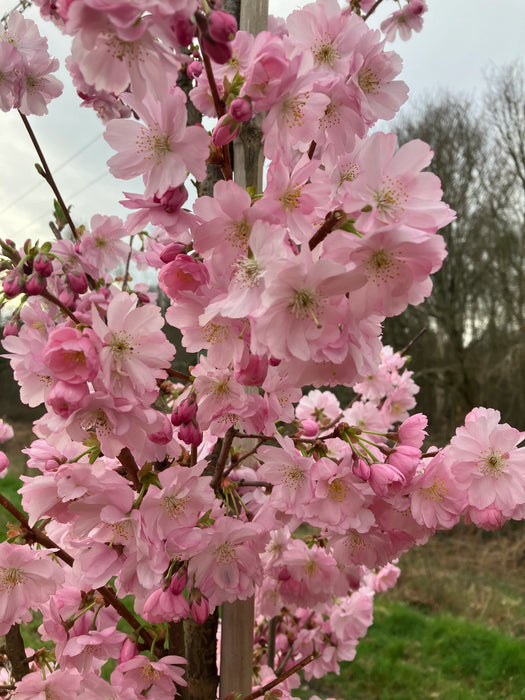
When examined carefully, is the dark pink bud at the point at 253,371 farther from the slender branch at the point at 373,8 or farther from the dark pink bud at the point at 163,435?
the slender branch at the point at 373,8

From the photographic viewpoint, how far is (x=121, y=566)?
0.89 meters

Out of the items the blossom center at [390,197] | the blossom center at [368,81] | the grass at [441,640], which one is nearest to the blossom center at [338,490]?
the blossom center at [390,197]

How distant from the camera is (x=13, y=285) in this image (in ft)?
2.85

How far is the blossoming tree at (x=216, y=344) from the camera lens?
2.08 feet

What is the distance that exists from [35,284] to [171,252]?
0.23 meters

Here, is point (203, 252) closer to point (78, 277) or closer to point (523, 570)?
point (78, 277)

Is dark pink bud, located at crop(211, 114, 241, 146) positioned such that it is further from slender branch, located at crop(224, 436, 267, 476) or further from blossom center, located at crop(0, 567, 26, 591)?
blossom center, located at crop(0, 567, 26, 591)

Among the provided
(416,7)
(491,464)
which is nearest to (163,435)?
(491,464)

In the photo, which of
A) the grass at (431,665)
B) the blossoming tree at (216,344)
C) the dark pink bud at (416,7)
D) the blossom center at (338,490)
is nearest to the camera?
the blossoming tree at (216,344)

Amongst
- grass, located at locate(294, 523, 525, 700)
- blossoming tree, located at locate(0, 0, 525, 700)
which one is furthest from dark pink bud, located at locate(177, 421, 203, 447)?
grass, located at locate(294, 523, 525, 700)

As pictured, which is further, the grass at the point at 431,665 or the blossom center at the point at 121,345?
the grass at the point at 431,665

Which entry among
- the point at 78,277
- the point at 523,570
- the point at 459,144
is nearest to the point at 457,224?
the point at 459,144

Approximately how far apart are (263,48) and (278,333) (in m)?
0.31

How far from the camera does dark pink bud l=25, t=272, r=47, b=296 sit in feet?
2.84
